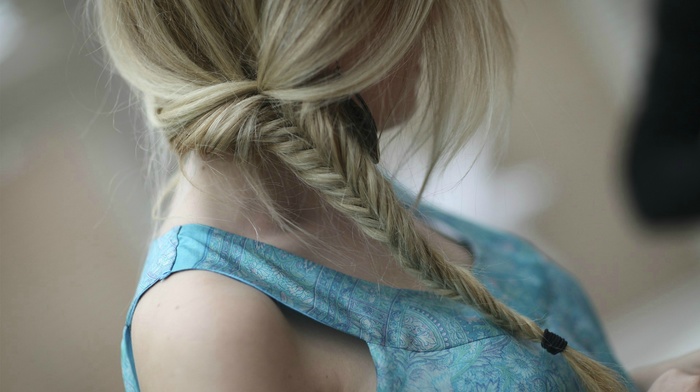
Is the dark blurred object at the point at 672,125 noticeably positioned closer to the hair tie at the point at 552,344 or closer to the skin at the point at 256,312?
the skin at the point at 256,312

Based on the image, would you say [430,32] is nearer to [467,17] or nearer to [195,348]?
[467,17]

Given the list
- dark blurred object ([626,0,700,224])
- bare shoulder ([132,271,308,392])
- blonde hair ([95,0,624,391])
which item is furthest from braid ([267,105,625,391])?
dark blurred object ([626,0,700,224])

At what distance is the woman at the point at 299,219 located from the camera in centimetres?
53

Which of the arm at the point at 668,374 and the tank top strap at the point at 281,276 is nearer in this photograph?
the tank top strap at the point at 281,276

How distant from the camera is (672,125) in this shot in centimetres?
146

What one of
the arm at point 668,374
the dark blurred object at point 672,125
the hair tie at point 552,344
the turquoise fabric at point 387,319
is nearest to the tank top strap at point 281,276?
the turquoise fabric at point 387,319

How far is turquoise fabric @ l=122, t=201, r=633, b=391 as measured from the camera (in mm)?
570

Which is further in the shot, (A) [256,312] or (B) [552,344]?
(B) [552,344]

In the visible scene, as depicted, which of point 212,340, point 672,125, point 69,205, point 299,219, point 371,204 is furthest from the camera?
point 672,125

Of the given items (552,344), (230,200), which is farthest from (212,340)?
(552,344)

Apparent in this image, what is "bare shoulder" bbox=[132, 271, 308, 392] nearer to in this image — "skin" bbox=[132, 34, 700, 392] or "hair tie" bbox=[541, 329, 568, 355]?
"skin" bbox=[132, 34, 700, 392]

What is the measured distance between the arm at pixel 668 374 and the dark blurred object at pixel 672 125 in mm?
697

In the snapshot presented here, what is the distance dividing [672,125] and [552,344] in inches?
42.3

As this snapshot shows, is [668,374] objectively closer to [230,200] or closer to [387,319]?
[387,319]
